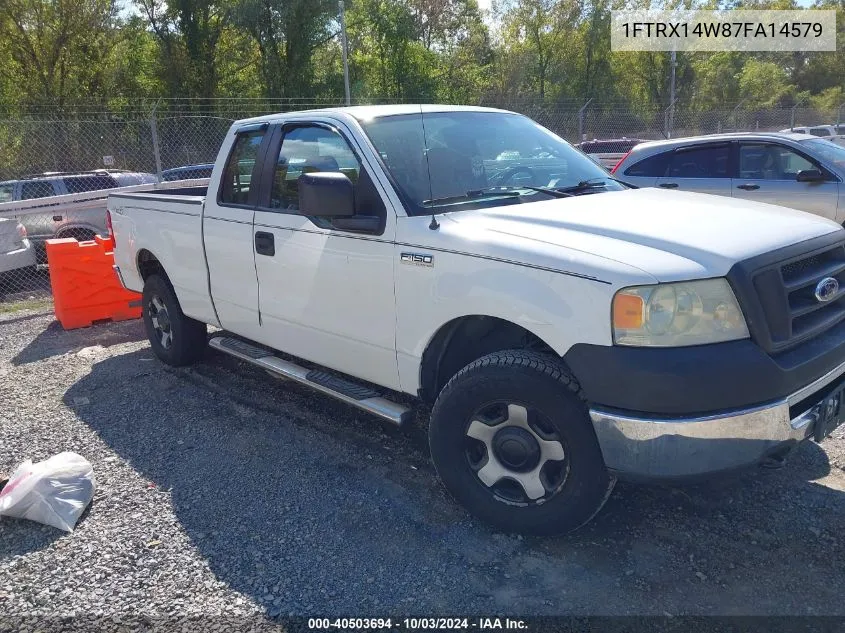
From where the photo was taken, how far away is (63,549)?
11.3 feet

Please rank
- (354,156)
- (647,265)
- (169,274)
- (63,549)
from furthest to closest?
(169,274) → (354,156) → (63,549) → (647,265)

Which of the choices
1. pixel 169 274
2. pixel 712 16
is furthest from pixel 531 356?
pixel 712 16

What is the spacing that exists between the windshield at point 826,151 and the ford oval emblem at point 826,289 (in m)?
Result: 5.83

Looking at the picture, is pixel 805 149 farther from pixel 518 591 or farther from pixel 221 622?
pixel 221 622

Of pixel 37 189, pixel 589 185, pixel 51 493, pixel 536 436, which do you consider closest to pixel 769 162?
pixel 589 185

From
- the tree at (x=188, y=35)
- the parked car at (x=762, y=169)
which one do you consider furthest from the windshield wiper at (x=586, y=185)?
the tree at (x=188, y=35)

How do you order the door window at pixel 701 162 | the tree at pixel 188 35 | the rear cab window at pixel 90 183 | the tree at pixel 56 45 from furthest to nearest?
the tree at pixel 188 35, the tree at pixel 56 45, the rear cab window at pixel 90 183, the door window at pixel 701 162

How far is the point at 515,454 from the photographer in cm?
319

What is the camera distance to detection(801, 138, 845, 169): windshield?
8.14m

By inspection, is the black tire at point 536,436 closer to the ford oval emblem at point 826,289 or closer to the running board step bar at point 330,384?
the running board step bar at point 330,384

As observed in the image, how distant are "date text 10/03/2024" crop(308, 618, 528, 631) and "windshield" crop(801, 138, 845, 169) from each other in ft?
24.2

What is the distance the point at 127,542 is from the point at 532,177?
284cm

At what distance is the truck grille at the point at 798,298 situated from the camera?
111 inches

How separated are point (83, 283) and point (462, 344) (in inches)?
220
